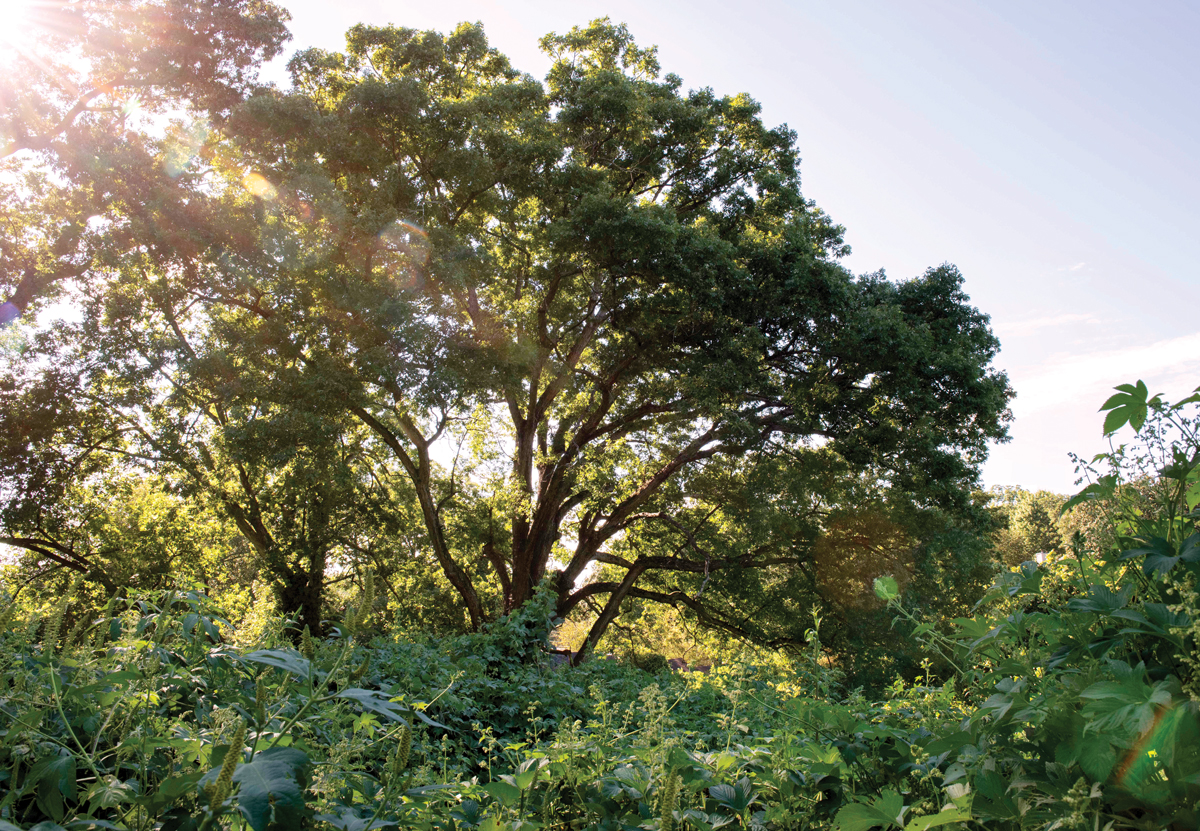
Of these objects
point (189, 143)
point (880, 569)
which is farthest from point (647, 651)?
point (189, 143)

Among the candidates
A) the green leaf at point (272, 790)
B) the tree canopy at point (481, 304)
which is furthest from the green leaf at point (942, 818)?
the tree canopy at point (481, 304)

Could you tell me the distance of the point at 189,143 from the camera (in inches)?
534

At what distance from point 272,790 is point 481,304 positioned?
14561 millimetres

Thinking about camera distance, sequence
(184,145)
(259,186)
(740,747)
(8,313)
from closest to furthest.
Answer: (740,747)
(259,186)
(8,313)
(184,145)

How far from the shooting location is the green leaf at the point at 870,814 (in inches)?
48.4

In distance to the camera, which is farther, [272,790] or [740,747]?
[740,747]

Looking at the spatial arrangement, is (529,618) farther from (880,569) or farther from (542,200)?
(880,569)

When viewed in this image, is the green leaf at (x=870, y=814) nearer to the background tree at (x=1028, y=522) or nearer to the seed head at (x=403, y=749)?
the seed head at (x=403, y=749)

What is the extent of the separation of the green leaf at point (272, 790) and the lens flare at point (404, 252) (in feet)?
37.6

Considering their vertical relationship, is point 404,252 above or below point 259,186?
below

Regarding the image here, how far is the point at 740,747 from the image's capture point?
1.89m

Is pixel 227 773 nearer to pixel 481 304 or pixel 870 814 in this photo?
pixel 870 814

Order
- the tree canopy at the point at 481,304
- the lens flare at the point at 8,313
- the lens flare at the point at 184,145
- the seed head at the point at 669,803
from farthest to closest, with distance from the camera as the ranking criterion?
the lens flare at the point at 8,313 → the lens flare at the point at 184,145 → the tree canopy at the point at 481,304 → the seed head at the point at 669,803

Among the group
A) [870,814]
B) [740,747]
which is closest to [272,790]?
[870,814]
